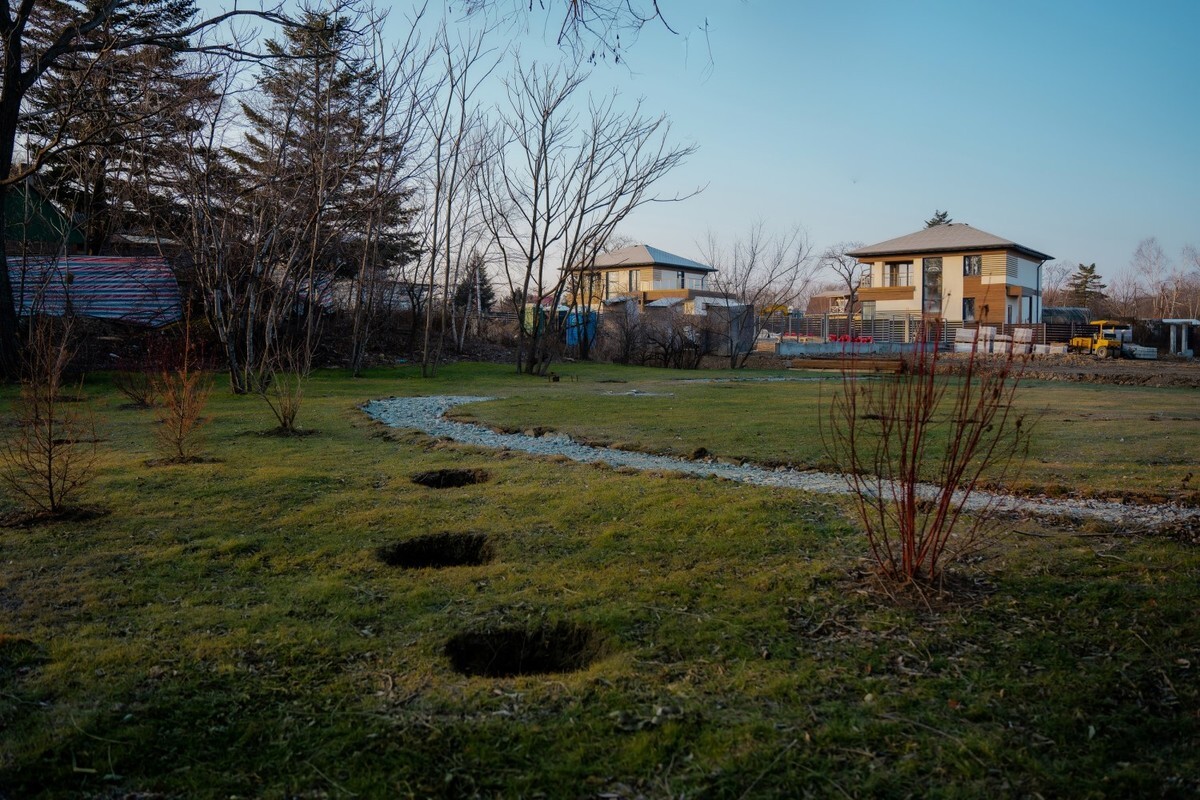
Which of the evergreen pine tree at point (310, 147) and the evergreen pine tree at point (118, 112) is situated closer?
the evergreen pine tree at point (118, 112)

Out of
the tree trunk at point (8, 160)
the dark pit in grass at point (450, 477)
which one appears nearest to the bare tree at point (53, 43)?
the tree trunk at point (8, 160)

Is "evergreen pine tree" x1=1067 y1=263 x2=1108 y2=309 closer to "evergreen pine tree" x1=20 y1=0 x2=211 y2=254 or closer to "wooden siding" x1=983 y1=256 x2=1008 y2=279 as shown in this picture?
"wooden siding" x1=983 y1=256 x2=1008 y2=279

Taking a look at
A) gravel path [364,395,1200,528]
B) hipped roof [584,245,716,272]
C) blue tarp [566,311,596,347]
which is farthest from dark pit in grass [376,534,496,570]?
hipped roof [584,245,716,272]

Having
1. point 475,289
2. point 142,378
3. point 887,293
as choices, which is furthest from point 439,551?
point 887,293

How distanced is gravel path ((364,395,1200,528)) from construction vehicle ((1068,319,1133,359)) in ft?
102

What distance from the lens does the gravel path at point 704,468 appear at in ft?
18.6

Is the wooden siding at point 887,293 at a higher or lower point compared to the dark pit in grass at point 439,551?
higher

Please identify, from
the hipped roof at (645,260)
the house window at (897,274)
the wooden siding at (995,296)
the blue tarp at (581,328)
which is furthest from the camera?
the hipped roof at (645,260)

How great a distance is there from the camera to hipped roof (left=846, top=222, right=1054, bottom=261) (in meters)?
44.6

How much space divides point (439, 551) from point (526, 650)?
1.62 metres

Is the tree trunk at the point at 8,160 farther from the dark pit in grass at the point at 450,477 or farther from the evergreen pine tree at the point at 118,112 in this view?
the dark pit in grass at the point at 450,477

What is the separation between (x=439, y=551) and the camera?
5160 millimetres

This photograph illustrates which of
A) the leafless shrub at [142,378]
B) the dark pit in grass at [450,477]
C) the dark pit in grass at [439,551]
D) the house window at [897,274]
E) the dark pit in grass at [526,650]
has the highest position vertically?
the house window at [897,274]

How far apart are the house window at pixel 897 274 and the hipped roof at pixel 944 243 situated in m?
0.96
